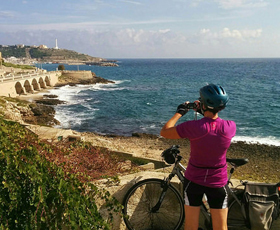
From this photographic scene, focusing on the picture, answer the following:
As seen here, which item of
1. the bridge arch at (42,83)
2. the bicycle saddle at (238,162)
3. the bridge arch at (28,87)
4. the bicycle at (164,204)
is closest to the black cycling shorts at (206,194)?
the bicycle at (164,204)

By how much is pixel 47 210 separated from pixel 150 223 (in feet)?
5.41

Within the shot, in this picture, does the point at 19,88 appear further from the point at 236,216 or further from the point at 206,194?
the point at 206,194

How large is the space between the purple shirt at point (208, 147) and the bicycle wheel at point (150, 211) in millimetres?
886

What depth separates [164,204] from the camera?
13.1ft

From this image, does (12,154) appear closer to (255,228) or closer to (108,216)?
(108,216)

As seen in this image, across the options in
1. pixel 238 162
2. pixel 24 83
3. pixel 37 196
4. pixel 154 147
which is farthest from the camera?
pixel 24 83

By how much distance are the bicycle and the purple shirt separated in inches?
22.2

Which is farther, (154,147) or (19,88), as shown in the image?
(19,88)

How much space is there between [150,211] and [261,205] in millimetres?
1496

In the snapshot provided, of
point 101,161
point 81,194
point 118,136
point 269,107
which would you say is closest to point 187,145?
point 118,136

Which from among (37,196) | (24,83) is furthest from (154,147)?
(24,83)

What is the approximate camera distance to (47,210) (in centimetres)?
301

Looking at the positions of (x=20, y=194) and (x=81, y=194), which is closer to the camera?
(x=20, y=194)

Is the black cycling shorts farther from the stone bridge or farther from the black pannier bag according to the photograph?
the stone bridge
